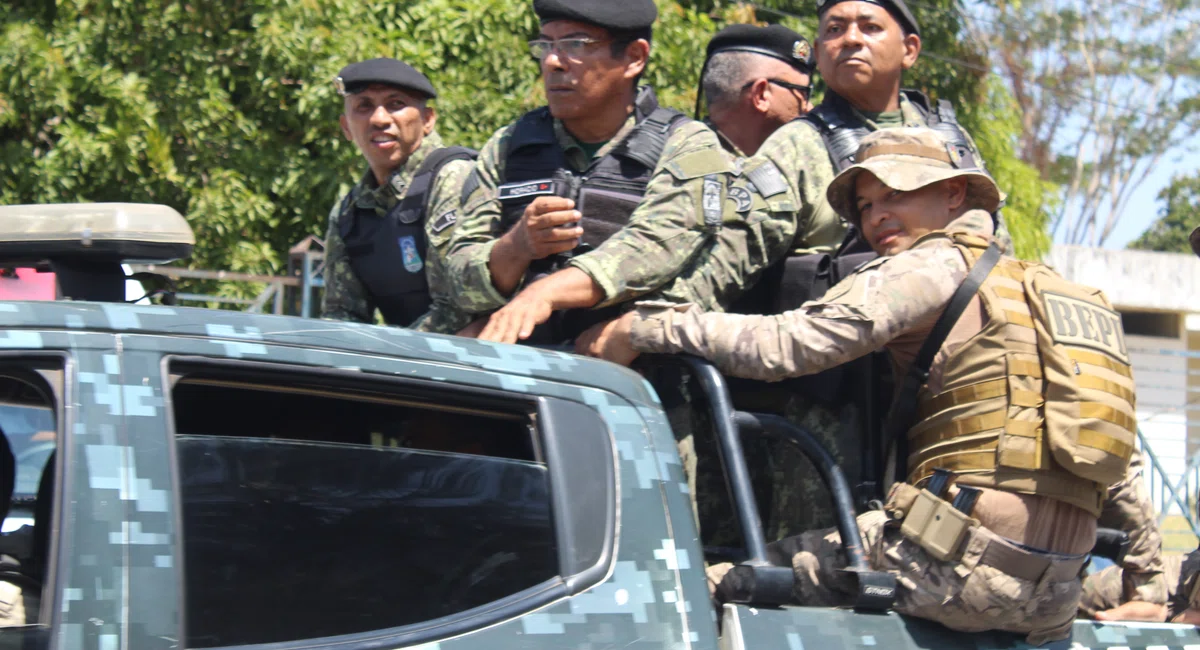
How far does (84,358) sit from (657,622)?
2.84ft

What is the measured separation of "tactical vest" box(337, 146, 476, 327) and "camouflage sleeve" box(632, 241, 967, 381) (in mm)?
1510

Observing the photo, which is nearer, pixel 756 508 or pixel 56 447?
pixel 56 447

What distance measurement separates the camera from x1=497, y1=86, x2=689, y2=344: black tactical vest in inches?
117

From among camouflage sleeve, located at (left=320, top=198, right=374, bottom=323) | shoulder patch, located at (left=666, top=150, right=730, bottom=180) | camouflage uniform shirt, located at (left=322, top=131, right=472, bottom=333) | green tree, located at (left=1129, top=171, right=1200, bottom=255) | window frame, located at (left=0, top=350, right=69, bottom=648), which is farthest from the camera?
green tree, located at (left=1129, top=171, right=1200, bottom=255)

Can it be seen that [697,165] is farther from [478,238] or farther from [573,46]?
[478,238]

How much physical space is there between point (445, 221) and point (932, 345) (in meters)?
1.33

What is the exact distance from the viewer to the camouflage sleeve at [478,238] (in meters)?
2.92

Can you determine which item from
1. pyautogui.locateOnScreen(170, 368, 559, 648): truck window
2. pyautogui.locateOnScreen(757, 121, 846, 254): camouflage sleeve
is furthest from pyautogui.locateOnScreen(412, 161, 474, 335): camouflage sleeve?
pyautogui.locateOnScreen(170, 368, 559, 648): truck window

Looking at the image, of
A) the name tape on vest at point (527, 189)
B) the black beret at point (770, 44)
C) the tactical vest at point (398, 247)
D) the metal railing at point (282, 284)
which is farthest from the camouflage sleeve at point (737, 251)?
the metal railing at point (282, 284)

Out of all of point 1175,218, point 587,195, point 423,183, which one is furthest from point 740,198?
point 1175,218

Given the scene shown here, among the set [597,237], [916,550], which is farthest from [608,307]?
[916,550]

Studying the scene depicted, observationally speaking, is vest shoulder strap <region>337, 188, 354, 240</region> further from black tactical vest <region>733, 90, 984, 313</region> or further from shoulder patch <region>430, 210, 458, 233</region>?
black tactical vest <region>733, 90, 984, 313</region>

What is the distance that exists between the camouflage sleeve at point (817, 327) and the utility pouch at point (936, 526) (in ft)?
1.00

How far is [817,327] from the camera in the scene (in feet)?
8.04
